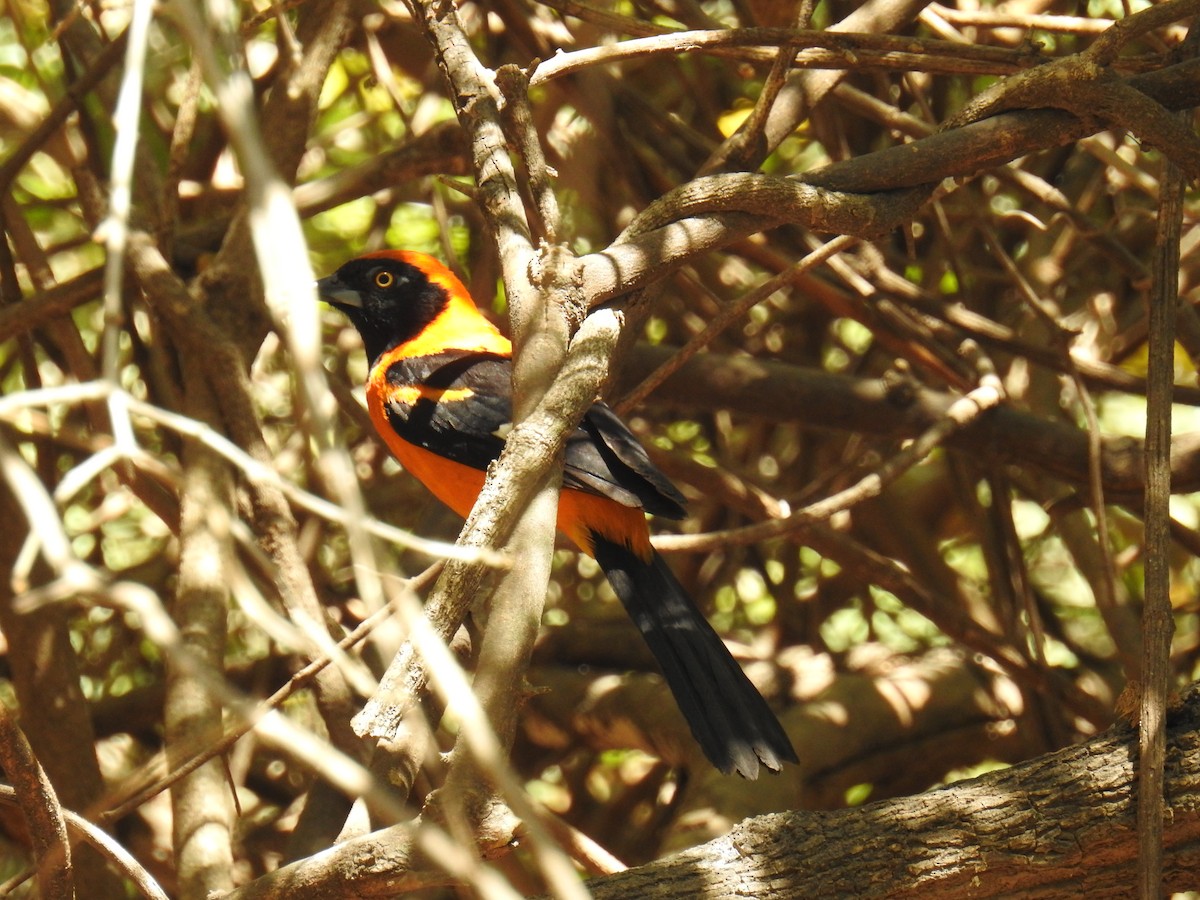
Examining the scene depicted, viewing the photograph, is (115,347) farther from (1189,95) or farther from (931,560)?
(931,560)

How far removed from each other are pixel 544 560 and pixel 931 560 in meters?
2.85

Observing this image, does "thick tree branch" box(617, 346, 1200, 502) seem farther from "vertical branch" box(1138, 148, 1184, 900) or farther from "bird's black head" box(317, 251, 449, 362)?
"vertical branch" box(1138, 148, 1184, 900)

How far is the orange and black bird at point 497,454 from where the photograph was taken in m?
2.91

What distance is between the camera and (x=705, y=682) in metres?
2.94

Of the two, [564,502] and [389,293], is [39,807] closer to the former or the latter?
[564,502]

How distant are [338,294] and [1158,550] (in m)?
2.75

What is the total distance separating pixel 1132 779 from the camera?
1.78 m

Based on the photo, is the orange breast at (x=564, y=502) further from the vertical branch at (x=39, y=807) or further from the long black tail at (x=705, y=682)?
the vertical branch at (x=39, y=807)

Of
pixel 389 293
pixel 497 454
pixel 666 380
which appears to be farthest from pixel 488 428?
pixel 389 293

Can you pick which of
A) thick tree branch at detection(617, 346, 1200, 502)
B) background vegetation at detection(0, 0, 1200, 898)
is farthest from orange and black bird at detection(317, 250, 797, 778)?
thick tree branch at detection(617, 346, 1200, 502)

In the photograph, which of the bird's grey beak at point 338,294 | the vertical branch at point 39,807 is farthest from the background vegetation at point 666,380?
the bird's grey beak at point 338,294

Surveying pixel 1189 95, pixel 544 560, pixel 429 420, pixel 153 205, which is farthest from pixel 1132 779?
pixel 153 205

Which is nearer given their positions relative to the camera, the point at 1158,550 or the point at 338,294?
the point at 1158,550

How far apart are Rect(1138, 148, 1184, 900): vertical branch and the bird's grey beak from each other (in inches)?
97.6
